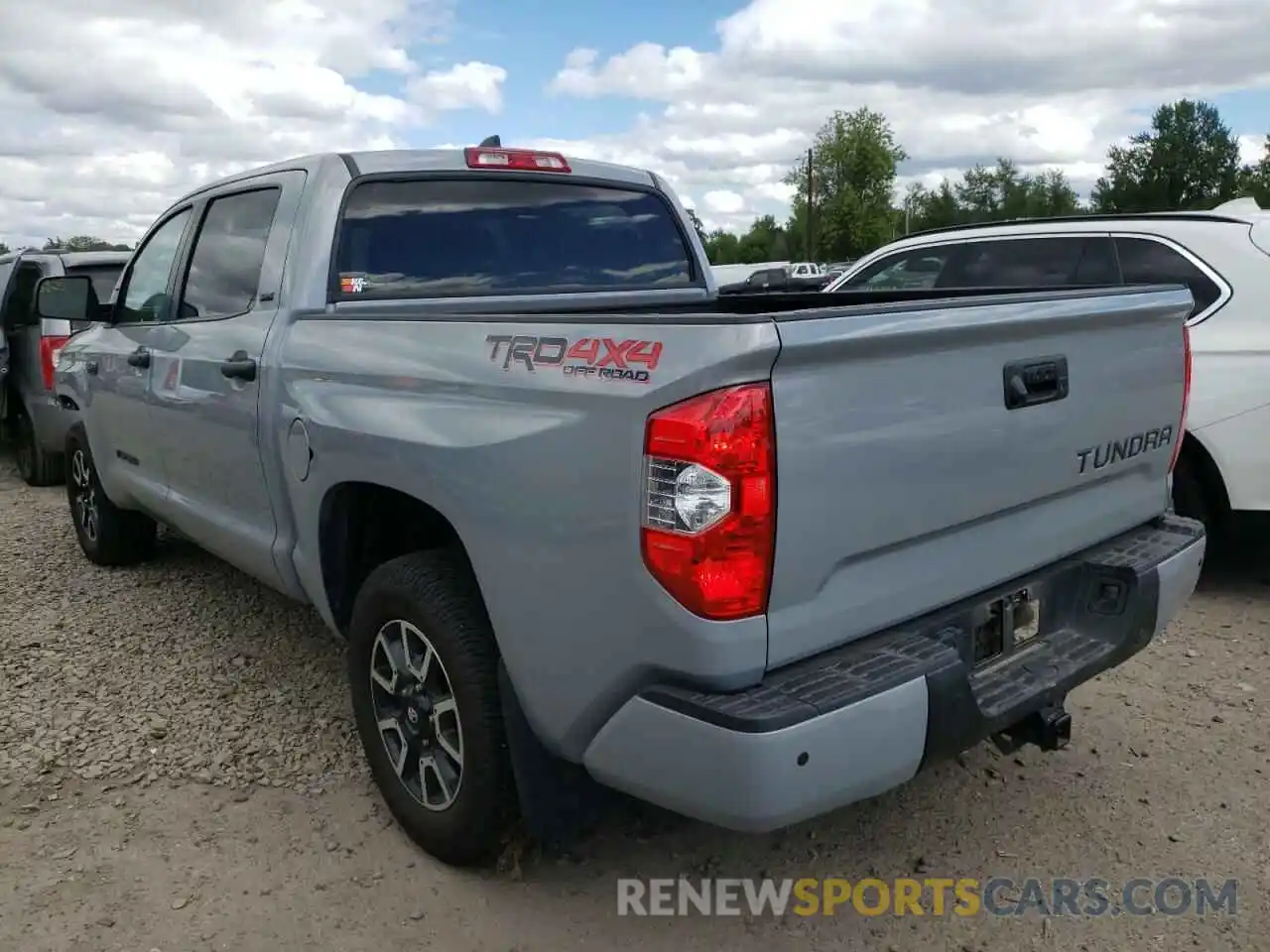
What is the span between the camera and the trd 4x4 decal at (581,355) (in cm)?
212

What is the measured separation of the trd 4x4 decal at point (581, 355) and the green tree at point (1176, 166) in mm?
86319

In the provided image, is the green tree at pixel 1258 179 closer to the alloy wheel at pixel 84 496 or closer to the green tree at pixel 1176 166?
the green tree at pixel 1176 166

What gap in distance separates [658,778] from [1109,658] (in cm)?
135

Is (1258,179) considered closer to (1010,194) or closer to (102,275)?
(1010,194)

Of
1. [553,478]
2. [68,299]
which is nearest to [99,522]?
[68,299]

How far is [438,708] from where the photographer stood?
110 inches

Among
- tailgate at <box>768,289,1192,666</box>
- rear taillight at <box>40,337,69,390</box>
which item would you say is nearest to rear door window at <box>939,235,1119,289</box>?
tailgate at <box>768,289,1192,666</box>

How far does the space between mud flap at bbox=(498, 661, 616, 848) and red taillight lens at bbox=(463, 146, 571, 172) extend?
2.05 m

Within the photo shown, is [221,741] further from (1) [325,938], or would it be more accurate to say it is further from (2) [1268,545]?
(2) [1268,545]

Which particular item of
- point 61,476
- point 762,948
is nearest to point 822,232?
point 61,476

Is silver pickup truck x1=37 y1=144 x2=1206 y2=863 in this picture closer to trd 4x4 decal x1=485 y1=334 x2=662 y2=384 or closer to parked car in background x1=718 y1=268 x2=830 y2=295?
trd 4x4 decal x1=485 y1=334 x2=662 y2=384

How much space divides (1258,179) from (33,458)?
82784 millimetres

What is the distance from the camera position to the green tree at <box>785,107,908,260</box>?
75562mm

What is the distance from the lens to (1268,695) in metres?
4.00
